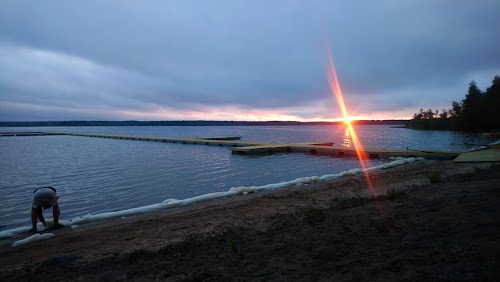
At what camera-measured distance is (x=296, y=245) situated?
14.5 feet

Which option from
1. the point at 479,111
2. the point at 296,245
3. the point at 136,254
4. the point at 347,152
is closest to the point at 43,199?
the point at 136,254

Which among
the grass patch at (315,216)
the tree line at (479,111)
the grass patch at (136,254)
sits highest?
the tree line at (479,111)

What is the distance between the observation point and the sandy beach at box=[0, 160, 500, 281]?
3420 mm

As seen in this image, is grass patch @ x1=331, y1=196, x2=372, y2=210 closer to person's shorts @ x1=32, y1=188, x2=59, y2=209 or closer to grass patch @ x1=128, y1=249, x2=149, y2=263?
grass patch @ x1=128, y1=249, x2=149, y2=263

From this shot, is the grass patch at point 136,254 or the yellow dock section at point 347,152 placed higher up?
the yellow dock section at point 347,152

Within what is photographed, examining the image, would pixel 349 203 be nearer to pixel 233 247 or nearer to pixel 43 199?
pixel 233 247

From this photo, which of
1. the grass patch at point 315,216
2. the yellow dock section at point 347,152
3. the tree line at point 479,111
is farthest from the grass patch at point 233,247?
the tree line at point 479,111

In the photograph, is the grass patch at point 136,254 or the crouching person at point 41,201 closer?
the grass patch at point 136,254

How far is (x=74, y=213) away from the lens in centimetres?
919

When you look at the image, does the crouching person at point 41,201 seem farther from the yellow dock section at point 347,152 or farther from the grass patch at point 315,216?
the yellow dock section at point 347,152

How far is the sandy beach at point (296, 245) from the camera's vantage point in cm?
342

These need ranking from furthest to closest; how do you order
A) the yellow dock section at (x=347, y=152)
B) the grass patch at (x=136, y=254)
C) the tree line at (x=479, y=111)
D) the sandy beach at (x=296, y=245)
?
the tree line at (x=479, y=111), the yellow dock section at (x=347, y=152), the grass patch at (x=136, y=254), the sandy beach at (x=296, y=245)

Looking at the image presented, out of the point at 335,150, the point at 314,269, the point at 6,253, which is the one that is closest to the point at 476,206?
the point at 314,269

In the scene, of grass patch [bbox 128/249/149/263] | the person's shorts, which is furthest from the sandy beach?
the person's shorts
